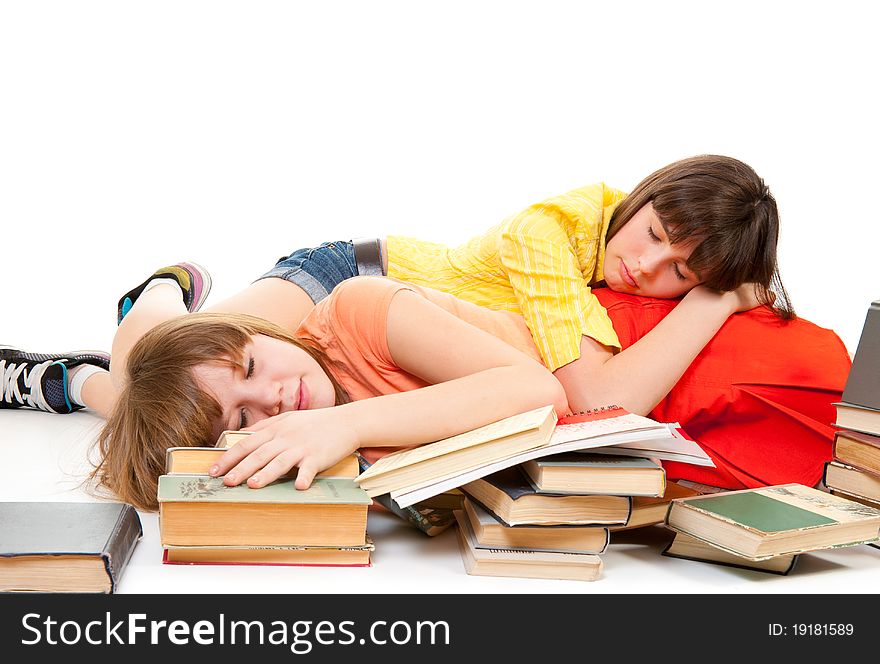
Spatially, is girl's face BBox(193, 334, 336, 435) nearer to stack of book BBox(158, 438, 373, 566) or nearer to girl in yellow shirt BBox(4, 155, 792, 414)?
stack of book BBox(158, 438, 373, 566)

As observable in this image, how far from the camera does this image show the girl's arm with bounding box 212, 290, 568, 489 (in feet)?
4.70

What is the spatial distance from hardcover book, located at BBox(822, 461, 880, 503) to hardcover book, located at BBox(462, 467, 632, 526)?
509mm

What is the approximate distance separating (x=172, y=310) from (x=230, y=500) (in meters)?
1.24

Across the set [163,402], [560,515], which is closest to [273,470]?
[163,402]

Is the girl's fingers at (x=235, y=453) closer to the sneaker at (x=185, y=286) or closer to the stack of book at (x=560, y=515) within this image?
the stack of book at (x=560, y=515)

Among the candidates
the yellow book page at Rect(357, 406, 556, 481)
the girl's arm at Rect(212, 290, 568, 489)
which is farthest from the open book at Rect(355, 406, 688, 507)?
the girl's arm at Rect(212, 290, 568, 489)

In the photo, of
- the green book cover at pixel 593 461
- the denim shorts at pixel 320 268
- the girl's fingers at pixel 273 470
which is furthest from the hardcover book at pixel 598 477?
the denim shorts at pixel 320 268

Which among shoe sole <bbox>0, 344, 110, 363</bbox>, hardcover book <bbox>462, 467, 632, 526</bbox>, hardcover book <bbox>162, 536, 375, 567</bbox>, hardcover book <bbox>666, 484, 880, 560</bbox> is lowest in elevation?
shoe sole <bbox>0, 344, 110, 363</bbox>

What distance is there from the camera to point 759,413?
188 cm

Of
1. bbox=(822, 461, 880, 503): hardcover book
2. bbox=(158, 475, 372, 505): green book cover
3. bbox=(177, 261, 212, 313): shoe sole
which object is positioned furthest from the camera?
bbox=(177, 261, 212, 313): shoe sole

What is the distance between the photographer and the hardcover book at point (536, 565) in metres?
1.37

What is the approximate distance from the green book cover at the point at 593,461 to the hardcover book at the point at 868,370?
49 centimetres
